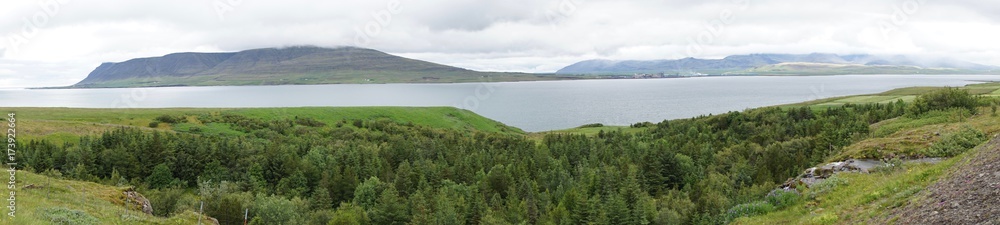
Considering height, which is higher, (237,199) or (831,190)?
(831,190)

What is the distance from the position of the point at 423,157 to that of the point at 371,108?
334 ft

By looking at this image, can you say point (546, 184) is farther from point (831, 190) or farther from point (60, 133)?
point (60, 133)

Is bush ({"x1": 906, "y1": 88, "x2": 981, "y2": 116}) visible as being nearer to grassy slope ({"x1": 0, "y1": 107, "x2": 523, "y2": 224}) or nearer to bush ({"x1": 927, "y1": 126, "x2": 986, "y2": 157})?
bush ({"x1": 927, "y1": 126, "x2": 986, "y2": 157})

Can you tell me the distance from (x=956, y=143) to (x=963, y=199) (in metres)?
19.3

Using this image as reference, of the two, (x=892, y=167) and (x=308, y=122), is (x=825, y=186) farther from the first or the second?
(x=308, y=122)

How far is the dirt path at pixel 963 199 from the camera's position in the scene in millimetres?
15768

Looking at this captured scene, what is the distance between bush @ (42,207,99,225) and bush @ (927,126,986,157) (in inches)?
1786

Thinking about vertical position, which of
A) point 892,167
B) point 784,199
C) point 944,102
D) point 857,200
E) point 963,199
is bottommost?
point 784,199

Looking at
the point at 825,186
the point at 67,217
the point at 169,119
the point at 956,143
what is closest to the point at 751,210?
the point at 825,186

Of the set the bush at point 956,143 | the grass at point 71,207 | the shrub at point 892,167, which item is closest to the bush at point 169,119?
the grass at point 71,207

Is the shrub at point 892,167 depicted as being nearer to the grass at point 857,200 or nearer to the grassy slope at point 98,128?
the grass at point 857,200

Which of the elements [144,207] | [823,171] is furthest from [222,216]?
[823,171]

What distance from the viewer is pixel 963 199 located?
17219 mm

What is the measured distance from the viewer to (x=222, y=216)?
58344 millimetres
